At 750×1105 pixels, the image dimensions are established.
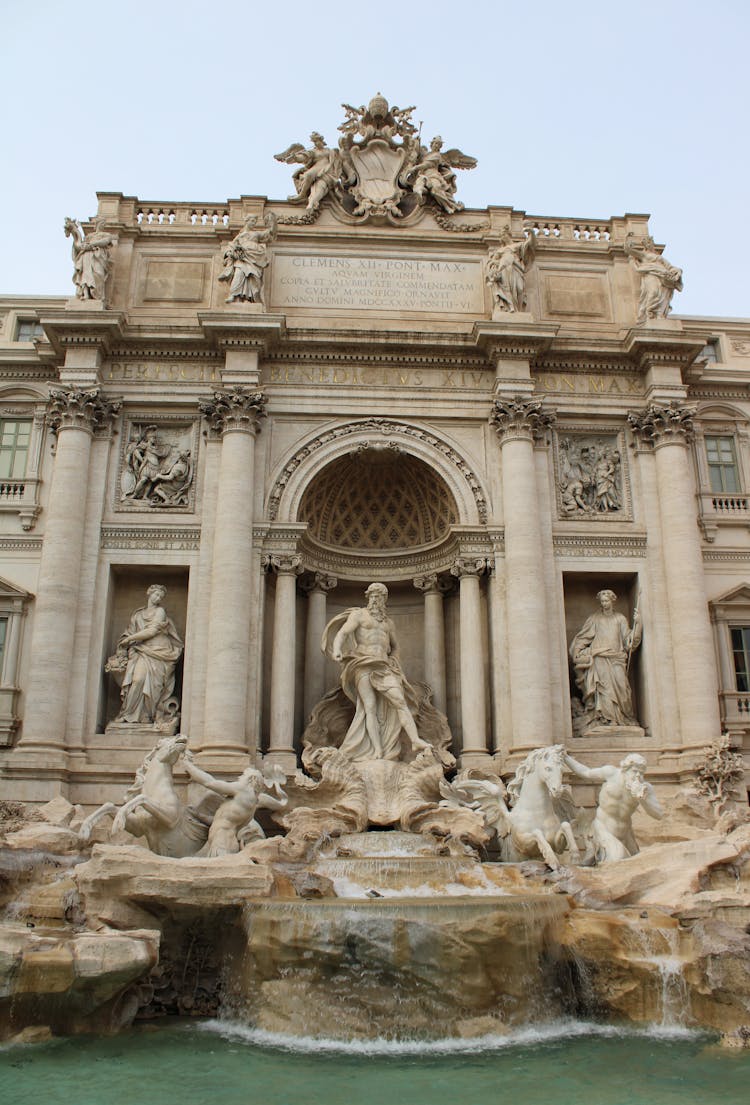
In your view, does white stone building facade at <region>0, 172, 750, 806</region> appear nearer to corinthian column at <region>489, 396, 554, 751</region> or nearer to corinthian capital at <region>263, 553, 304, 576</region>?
corinthian column at <region>489, 396, 554, 751</region>

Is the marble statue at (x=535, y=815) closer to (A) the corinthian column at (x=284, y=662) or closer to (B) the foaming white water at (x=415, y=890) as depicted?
(B) the foaming white water at (x=415, y=890)

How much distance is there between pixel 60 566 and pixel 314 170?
11.2 m

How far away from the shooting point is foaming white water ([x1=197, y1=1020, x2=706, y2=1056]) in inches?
399

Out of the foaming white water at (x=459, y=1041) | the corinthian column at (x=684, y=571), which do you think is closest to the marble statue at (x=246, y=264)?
the corinthian column at (x=684, y=571)

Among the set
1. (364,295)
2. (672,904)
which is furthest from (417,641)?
(672,904)

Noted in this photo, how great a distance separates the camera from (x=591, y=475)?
2133 centimetres

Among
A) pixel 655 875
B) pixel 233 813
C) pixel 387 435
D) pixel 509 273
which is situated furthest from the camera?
pixel 509 273

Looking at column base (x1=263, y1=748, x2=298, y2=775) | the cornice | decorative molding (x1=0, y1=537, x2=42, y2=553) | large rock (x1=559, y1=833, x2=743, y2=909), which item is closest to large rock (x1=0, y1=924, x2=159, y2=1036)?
large rock (x1=559, y1=833, x2=743, y2=909)

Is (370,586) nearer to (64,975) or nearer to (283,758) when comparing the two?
(283,758)

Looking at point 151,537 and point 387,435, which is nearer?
point 151,537

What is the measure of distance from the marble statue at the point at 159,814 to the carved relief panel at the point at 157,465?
22.1ft

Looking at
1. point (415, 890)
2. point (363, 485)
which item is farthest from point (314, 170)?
point (415, 890)

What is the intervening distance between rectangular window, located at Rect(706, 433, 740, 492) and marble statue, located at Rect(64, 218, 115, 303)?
47.2ft

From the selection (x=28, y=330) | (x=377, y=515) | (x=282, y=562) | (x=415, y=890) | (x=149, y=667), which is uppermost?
(x=28, y=330)
